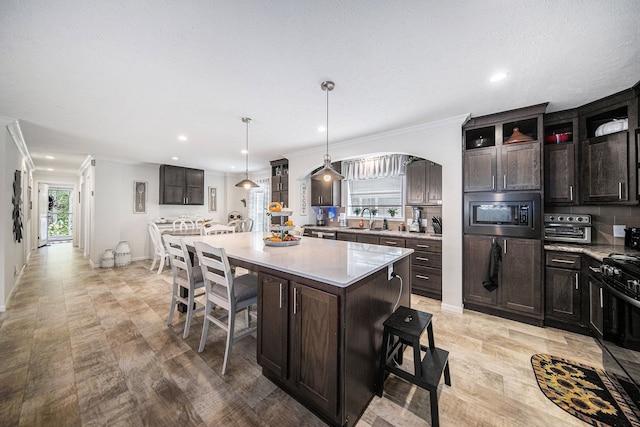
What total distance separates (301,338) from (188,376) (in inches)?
43.5

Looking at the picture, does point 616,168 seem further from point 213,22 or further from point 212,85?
point 212,85

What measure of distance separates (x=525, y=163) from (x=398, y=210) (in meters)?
2.04

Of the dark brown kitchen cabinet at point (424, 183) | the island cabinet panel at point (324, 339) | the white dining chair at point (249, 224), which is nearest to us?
the island cabinet panel at point (324, 339)

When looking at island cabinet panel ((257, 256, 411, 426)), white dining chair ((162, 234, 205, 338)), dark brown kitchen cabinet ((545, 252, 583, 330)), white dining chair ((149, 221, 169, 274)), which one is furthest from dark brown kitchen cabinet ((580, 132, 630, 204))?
white dining chair ((149, 221, 169, 274))

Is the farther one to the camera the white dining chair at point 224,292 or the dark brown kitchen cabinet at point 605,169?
the dark brown kitchen cabinet at point 605,169

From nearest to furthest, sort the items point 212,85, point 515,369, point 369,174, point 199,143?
point 515,369, point 212,85, point 199,143, point 369,174

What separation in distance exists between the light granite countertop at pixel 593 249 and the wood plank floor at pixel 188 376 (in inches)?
35.4

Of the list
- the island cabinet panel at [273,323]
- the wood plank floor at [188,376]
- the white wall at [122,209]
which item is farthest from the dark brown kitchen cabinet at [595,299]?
the white wall at [122,209]

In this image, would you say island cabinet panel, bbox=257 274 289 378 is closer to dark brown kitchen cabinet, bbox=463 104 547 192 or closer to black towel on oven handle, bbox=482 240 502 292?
black towel on oven handle, bbox=482 240 502 292

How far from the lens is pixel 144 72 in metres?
2.04

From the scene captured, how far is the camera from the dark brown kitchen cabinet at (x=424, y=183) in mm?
3639

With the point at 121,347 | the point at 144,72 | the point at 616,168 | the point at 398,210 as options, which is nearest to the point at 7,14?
the point at 144,72

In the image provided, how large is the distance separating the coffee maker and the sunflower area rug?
7.08ft

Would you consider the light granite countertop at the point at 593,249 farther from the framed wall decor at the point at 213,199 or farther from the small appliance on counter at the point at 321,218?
the framed wall decor at the point at 213,199
